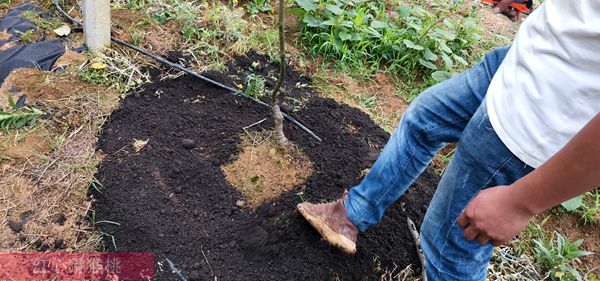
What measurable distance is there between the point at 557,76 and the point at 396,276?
1.16 m

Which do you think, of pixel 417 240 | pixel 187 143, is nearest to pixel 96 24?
pixel 187 143

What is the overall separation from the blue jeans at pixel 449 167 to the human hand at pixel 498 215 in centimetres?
17

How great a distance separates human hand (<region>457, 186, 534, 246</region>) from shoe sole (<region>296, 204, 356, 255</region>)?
0.70 metres

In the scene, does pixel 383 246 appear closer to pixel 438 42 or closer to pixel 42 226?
pixel 42 226

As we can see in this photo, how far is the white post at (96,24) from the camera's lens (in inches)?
98.6

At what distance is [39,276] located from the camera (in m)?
1.66

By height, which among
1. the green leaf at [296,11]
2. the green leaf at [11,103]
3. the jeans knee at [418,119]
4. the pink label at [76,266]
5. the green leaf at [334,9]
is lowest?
the pink label at [76,266]

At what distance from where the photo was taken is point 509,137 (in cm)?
108

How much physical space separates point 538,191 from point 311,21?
7.71 feet

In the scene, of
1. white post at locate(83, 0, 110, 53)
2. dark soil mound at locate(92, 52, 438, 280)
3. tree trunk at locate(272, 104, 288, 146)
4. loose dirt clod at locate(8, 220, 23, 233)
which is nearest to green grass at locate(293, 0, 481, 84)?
dark soil mound at locate(92, 52, 438, 280)

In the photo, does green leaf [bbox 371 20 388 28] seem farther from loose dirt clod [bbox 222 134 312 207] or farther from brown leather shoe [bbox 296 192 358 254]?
brown leather shoe [bbox 296 192 358 254]

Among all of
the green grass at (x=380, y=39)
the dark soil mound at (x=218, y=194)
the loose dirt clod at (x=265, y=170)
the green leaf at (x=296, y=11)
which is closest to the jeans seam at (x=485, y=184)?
the dark soil mound at (x=218, y=194)

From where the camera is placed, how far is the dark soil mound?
69.6 inches

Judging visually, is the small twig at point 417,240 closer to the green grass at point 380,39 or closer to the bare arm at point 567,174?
the bare arm at point 567,174
